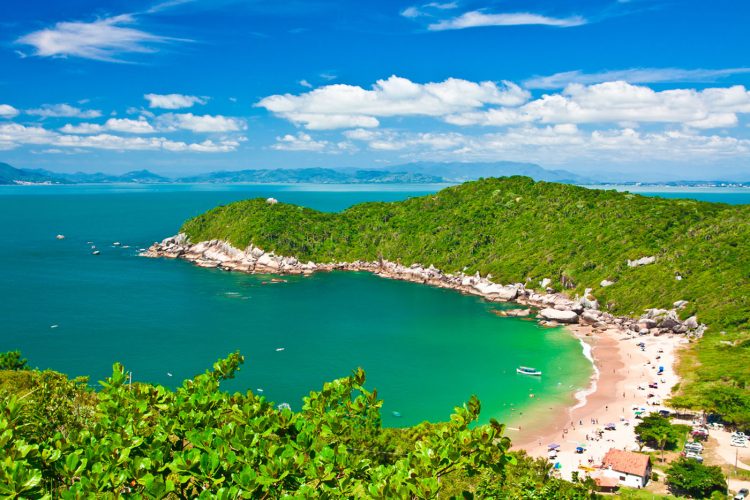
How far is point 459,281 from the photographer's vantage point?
92.7 m

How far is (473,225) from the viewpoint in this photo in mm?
106375

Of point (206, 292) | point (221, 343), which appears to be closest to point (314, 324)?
point (221, 343)

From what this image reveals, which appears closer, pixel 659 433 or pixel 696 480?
pixel 696 480

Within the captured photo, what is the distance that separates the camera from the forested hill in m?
59.5

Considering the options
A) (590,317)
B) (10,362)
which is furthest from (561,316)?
(10,362)

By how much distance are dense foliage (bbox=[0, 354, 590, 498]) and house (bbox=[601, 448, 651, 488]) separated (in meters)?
29.6

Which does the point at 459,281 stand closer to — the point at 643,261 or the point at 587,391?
the point at 643,261

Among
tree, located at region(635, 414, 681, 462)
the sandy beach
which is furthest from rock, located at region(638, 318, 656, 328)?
tree, located at region(635, 414, 681, 462)

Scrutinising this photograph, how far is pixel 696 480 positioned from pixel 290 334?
4699cm

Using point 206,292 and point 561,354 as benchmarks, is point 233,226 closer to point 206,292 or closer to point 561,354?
point 206,292

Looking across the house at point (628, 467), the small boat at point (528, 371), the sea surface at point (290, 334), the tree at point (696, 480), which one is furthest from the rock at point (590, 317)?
the tree at point (696, 480)

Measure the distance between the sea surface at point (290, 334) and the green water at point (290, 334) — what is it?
8.0 inches

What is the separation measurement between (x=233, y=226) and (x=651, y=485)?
3864 inches

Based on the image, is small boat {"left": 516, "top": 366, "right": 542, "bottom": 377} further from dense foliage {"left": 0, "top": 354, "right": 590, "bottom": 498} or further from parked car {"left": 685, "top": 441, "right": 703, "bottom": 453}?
dense foliage {"left": 0, "top": 354, "right": 590, "bottom": 498}
